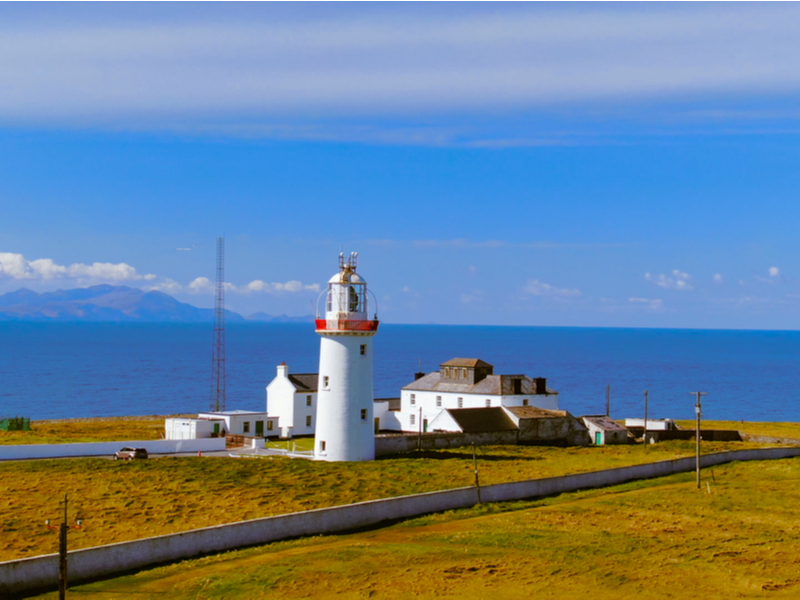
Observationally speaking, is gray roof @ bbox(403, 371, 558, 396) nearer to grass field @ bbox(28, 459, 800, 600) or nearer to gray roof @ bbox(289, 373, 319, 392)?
gray roof @ bbox(289, 373, 319, 392)

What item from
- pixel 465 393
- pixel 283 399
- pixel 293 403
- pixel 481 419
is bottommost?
pixel 481 419

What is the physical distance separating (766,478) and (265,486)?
30424mm

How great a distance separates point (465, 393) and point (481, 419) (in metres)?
6.72

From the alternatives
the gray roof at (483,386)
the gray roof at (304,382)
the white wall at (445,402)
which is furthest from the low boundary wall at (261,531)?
the gray roof at (304,382)

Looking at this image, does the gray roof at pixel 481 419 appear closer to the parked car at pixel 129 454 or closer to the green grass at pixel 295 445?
the green grass at pixel 295 445

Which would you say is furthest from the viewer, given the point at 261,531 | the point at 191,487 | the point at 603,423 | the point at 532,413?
the point at 603,423

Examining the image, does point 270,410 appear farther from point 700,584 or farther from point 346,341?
point 700,584

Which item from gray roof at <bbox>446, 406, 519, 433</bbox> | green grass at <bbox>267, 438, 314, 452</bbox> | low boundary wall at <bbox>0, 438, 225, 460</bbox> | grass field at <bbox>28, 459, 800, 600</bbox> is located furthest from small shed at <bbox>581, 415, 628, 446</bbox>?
low boundary wall at <bbox>0, 438, 225, 460</bbox>

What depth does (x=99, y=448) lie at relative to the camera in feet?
157

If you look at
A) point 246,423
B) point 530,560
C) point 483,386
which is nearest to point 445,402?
point 483,386

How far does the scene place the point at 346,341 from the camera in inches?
1918

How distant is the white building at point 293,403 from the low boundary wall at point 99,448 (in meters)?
9.98

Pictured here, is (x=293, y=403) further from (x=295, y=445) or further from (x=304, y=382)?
(x=295, y=445)

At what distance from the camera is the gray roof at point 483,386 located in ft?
224
